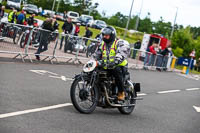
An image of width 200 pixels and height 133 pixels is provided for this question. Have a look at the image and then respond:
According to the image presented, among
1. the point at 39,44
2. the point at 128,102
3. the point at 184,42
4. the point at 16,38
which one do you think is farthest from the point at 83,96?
the point at 184,42

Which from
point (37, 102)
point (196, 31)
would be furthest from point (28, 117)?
point (196, 31)

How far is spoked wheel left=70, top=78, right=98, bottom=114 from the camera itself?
6910 millimetres

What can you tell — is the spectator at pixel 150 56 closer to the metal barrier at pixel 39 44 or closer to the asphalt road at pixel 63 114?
the metal barrier at pixel 39 44

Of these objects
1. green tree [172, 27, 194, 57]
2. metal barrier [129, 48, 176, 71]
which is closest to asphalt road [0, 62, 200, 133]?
metal barrier [129, 48, 176, 71]

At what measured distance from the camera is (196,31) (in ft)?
549

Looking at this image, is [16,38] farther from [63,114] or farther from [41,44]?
[63,114]

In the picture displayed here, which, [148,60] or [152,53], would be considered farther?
[152,53]

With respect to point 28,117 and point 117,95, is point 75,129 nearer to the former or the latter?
point 28,117

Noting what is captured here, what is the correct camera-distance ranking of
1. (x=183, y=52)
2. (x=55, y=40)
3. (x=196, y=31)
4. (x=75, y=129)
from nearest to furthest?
(x=75, y=129), (x=55, y=40), (x=183, y=52), (x=196, y=31)

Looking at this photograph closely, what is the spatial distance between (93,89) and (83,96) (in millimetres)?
265

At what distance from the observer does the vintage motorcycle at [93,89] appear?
700 cm

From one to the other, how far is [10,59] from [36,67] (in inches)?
50.3

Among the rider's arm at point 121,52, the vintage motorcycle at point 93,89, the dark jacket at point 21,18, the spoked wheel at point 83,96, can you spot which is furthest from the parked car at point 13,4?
the spoked wheel at point 83,96

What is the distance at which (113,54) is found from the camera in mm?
7516
